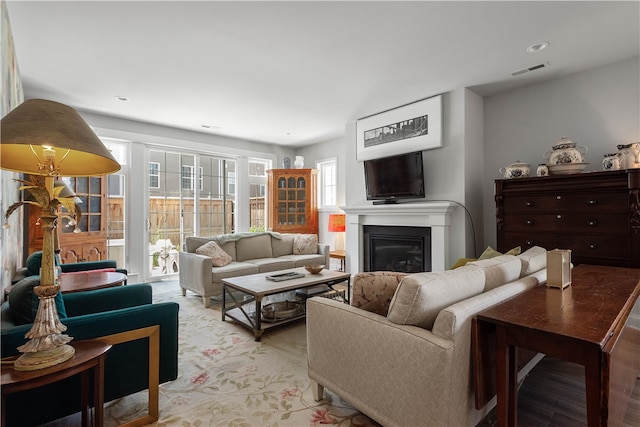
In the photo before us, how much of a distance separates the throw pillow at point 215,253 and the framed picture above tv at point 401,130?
8.06 feet

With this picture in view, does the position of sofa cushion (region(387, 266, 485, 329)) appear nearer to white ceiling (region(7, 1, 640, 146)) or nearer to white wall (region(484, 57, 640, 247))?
white ceiling (region(7, 1, 640, 146))

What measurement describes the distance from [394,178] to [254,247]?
2363mm

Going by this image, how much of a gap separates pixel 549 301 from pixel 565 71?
9.96ft

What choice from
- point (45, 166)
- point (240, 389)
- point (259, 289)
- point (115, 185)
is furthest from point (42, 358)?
point (115, 185)

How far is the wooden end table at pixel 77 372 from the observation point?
3.57ft

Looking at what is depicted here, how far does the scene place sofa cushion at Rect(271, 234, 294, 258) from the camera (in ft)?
16.6

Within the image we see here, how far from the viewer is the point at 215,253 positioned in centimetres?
407

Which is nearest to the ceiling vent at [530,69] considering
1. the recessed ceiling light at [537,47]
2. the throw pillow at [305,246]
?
the recessed ceiling light at [537,47]

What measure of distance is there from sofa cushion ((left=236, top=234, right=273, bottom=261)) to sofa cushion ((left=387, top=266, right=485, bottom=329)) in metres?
3.56

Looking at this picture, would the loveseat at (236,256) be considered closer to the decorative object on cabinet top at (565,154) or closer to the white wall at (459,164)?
the white wall at (459,164)

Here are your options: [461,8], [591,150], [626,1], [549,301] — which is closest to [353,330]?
[549,301]

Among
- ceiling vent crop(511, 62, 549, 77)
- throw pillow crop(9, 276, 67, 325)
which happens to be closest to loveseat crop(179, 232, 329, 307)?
throw pillow crop(9, 276, 67, 325)

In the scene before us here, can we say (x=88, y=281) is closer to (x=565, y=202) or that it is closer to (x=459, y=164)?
(x=459, y=164)

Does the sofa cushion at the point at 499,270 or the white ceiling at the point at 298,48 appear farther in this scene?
the white ceiling at the point at 298,48
